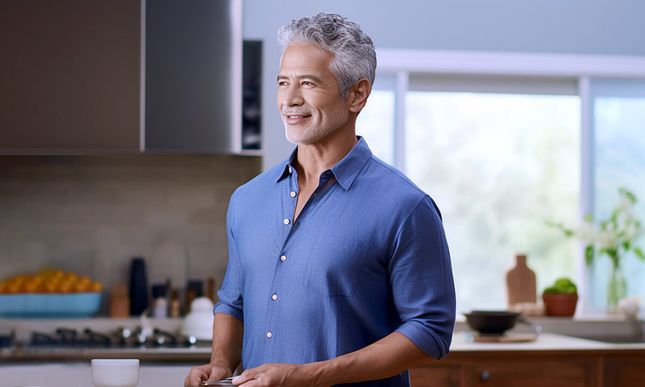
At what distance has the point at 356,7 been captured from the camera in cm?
470

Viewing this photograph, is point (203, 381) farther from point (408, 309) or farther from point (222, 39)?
point (222, 39)

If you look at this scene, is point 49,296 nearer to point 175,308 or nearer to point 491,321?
point 175,308

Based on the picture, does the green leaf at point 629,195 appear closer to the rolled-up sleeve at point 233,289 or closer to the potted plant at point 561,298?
the potted plant at point 561,298

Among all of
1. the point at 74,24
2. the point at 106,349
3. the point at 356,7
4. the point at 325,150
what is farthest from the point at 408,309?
the point at 356,7

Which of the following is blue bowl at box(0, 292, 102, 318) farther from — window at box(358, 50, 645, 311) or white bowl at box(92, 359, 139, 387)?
white bowl at box(92, 359, 139, 387)

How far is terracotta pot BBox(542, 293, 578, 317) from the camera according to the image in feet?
15.4

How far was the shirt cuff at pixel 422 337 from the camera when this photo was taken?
192 cm

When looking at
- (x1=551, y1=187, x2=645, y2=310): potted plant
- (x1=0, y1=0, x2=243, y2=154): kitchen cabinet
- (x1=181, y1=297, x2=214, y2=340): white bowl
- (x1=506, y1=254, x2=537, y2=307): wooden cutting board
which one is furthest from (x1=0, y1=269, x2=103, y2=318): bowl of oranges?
(x1=551, y1=187, x2=645, y2=310): potted plant

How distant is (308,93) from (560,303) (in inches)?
117

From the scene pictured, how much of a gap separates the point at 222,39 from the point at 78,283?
3.85ft

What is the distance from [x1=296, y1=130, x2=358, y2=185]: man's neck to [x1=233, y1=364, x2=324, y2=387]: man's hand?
0.43 meters

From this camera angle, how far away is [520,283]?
4691 mm

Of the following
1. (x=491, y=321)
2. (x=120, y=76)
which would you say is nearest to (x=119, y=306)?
(x=120, y=76)

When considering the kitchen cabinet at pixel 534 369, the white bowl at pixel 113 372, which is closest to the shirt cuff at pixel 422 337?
the white bowl at pixel 113 372
